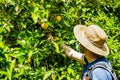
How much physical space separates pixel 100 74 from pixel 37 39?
0.91 meters

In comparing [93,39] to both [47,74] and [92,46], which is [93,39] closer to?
[92,46]

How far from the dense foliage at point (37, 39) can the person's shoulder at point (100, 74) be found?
0.63m

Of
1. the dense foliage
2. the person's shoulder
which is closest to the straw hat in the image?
the person's shoulder

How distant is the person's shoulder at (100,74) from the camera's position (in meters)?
3.23

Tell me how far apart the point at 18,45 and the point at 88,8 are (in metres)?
1.27

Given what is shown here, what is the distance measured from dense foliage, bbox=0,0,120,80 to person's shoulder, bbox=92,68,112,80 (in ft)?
2.06

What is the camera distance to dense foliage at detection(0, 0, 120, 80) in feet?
12.0

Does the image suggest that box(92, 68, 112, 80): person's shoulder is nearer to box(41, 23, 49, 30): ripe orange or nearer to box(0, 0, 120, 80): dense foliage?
box(0, 0, 120, 80): dense foliage

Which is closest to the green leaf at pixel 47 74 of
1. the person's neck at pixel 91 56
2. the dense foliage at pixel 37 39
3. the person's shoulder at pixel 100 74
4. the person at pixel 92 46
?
the dense foliage at pixel 37 39

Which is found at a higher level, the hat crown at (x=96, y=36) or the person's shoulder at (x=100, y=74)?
the hat crown at (x=96, y=36)

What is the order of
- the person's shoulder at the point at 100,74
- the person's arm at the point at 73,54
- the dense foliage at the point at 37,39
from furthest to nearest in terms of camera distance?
the person's arm at the point at 73,54 < the dense foliage at the point at 37,39 < the person's shoulder at the point at 100,74

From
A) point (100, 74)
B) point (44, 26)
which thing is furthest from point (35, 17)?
point (100, 74)

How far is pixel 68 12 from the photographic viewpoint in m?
4.39

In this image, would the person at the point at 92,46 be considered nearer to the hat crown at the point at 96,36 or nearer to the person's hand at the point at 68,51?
the hat crown at the point at 96,36
